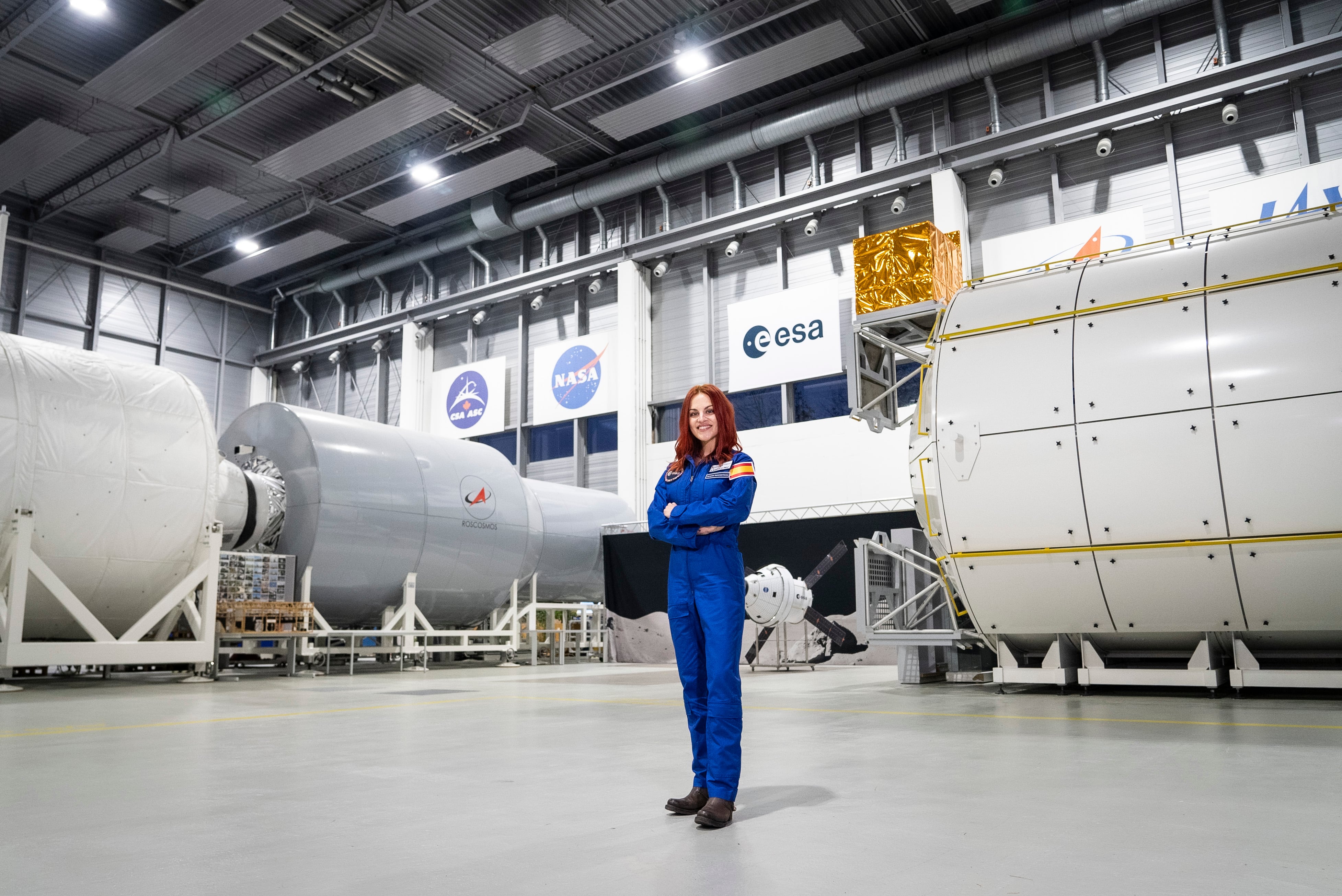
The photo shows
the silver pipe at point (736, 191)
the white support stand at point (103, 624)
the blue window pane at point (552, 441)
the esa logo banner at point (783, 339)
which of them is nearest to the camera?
the white support stand at point (103, 624)

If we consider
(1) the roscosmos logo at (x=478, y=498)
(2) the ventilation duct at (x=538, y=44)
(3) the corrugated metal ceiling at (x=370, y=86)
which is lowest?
(1) the roscosmos logo at (x=478, y=498)

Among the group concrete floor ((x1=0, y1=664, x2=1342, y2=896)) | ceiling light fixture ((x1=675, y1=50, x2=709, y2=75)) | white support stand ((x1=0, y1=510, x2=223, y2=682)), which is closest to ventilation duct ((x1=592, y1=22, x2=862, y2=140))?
ceiling light fixture ((x1=675, y1=50, x2=709, y2=75))

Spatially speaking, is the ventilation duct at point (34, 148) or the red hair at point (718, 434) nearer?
the red hair at point (718, 434)

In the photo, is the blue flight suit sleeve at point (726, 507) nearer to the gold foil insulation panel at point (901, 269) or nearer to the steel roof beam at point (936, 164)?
the gold foil insulation panel at point (901, 269)

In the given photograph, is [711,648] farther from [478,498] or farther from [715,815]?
[478,498]

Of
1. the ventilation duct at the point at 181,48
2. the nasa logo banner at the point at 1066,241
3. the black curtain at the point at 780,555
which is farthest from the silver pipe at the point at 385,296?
the nasa logo banner at the point at 1066,241

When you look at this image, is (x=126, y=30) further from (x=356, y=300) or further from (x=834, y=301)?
(x=834, y=301)

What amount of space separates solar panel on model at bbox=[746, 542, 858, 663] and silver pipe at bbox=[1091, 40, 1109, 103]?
9592 mm

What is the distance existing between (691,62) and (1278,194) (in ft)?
35.0

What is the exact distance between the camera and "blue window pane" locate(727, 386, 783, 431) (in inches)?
823

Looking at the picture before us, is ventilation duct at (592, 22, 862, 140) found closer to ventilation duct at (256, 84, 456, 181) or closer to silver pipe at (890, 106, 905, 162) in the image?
silver pipe at (890, 106, 905, 162)

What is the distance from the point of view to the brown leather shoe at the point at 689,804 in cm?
338

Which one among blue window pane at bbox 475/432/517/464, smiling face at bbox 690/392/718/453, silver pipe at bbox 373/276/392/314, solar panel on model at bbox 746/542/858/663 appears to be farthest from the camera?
silver pipe at bbox 373/276/392/314

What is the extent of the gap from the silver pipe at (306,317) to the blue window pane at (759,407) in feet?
51.1
